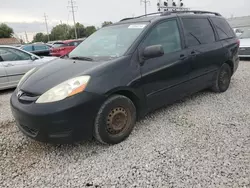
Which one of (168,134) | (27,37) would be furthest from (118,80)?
(27,37)

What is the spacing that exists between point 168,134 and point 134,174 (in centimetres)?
98

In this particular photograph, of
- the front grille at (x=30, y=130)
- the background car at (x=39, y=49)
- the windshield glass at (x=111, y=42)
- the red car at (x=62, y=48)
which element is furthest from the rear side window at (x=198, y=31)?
the background car at (x=39, y=49)

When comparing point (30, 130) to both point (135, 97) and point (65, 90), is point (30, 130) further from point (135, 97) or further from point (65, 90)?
point (135, 97)

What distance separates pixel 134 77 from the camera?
112 inches

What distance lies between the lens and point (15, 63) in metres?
5.81

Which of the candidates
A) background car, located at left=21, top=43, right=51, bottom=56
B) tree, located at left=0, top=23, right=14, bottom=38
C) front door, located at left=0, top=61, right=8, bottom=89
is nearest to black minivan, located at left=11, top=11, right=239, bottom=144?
front door, located at left=0, top=61, right=8, bottom=89

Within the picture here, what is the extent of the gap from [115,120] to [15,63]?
433 cm

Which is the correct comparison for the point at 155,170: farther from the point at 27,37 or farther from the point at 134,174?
the point at 27,37

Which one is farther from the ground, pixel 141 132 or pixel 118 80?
pixel 118 80

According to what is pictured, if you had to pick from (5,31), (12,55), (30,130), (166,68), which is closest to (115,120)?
(30,130)

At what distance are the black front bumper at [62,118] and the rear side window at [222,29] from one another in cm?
324

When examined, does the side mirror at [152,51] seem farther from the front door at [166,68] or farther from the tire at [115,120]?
the tire at [115,120]

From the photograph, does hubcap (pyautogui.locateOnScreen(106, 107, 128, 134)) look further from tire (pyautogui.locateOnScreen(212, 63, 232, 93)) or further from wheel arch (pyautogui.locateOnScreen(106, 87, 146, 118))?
tire (pyautogui.locateOnScreen(212, 63, 232, 93))

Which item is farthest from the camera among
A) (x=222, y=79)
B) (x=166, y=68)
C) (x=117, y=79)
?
(x=222, y=79)
